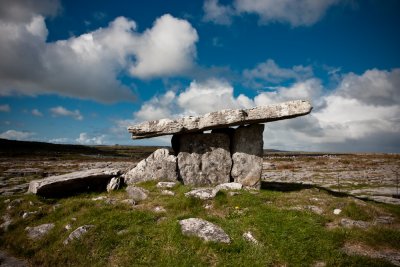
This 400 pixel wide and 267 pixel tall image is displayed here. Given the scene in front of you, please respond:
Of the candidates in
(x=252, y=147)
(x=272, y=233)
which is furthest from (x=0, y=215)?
(x=252, y=147)

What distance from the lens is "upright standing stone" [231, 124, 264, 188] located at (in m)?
20.6

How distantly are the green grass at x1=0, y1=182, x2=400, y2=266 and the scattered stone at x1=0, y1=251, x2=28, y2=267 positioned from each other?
0.98 ft

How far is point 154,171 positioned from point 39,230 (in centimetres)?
828

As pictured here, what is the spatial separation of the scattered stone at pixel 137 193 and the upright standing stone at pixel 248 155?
672 centimetres

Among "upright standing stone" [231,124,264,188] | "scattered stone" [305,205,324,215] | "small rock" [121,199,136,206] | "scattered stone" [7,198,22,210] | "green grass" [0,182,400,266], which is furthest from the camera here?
"upright standing stone" [231,124,264,188]

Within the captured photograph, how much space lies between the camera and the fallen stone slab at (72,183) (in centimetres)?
1716

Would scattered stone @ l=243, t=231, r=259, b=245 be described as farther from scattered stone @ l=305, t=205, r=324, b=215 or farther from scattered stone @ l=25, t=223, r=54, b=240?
scattered stone @ l=25, t=223, r=54, b=240

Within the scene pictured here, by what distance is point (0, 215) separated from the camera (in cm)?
1475

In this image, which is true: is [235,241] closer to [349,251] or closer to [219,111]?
[349,251]

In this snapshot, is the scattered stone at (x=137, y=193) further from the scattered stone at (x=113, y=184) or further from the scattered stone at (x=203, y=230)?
the scattered stone at (x=203, y=230)

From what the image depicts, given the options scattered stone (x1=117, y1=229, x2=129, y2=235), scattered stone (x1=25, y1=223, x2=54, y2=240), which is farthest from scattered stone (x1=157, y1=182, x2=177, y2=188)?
scattered stone (x1=25, y1=223, x2=54, y2=240)

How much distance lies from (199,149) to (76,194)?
26.8 feet

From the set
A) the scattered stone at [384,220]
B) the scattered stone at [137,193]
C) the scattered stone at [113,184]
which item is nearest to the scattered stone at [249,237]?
the scattered stone at [384,220]

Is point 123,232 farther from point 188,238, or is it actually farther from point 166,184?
point 166,184
